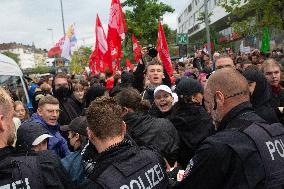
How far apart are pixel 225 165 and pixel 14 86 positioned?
8301mm

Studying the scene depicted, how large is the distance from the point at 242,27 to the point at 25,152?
16.5m

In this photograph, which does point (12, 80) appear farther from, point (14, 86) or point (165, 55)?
point (165, 55)

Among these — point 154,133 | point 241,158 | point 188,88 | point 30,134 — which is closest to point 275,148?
point 241,158

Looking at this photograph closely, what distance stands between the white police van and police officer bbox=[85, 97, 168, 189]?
6096mm

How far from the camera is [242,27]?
17.7 metres

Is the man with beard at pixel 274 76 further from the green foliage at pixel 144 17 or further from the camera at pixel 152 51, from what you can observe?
the green foliage at pixel 144 17

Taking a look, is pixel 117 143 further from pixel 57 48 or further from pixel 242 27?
pixel 57 48

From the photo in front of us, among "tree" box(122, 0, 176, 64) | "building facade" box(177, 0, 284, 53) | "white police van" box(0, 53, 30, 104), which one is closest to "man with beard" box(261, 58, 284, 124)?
"white police van" box(0, 53, 30, 104)

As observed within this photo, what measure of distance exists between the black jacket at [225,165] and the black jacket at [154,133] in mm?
1394

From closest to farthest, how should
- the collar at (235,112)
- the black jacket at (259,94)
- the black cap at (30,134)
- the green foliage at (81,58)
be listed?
the collar at (235,112) → the black cap at (30,134) → the black jacket at (259,94) → the green foliage at (81,58)

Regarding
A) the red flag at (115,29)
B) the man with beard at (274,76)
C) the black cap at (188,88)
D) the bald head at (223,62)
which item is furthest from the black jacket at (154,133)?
the red flag at (115,29)

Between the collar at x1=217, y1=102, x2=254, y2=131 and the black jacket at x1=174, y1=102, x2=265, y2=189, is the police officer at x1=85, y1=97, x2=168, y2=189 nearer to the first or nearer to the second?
the black jacket at x1=174, y1=102, x2=265, y2=189

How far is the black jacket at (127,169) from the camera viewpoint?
2.29 m

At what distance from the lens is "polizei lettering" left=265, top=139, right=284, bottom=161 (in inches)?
88.5
